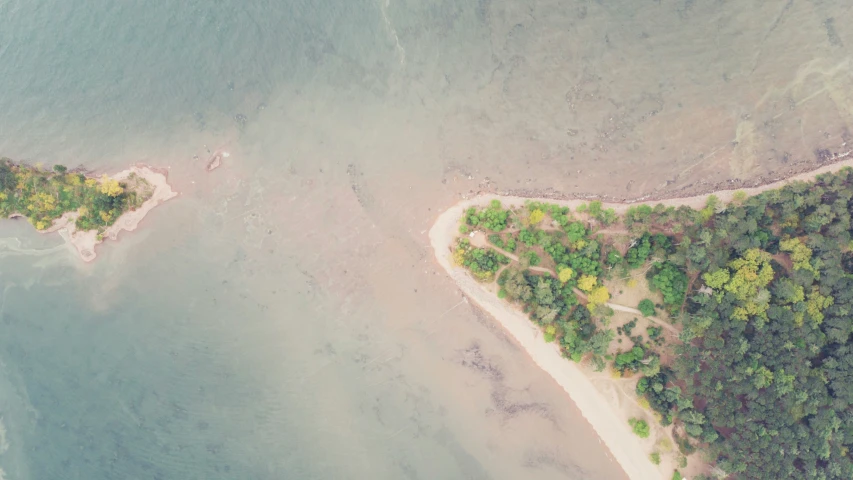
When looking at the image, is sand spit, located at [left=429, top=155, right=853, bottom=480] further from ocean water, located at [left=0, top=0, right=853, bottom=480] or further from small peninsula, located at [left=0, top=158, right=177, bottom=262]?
small peninsula, located at [left=0, top=158, right=177, bottom=262]

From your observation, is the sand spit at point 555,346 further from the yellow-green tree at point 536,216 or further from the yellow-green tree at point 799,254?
the yellow-green tree at point 799,254

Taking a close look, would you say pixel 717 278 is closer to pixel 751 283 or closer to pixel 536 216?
pixel 751 283

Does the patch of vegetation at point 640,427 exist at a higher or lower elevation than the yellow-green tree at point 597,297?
lower

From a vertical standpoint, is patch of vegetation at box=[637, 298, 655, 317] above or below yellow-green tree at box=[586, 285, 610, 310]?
below

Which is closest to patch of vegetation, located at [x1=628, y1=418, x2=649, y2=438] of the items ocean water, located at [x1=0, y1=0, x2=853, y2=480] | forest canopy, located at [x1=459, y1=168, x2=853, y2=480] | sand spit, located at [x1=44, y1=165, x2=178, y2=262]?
forest canopy, located at [x1=459, y1=168, x2=853, y2=480]

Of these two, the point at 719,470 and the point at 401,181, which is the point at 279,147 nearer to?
the point at 401,181

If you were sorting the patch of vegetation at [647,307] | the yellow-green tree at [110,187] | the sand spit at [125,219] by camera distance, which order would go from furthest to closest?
the sand spit at [125,219], the yellow-green tree at [110,187], the patch of vegetation at [647,307]

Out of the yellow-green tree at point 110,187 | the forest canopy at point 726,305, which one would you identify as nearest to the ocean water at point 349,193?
the yellow-green tree at point 110,187
